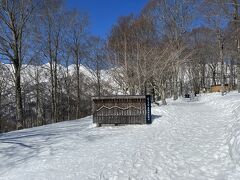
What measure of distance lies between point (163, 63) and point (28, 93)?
106ft

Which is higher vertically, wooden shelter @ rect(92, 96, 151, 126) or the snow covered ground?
wooden shelter @ rect(92, 96, 151, 126)

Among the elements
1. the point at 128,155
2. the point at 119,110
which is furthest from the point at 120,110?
the point at 128,155

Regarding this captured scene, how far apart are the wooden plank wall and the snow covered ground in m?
1.61

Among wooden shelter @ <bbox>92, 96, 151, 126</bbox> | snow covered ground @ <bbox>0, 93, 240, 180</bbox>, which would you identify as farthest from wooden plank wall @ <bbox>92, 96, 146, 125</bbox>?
snow covered ground @ <bbox>0, 93, 240, 180</bbox>

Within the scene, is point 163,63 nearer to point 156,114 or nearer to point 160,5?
point 156,114

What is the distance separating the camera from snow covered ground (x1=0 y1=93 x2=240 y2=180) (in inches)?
225

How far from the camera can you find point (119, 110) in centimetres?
1223

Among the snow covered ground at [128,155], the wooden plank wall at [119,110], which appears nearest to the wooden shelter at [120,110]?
the wooden plank wall at [119,110]

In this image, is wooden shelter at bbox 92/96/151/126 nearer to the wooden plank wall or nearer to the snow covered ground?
the wooden plank wall

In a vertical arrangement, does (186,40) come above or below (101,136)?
above

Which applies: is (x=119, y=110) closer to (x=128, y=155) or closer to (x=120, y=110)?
(x=120, y=110)

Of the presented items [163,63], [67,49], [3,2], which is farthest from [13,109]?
[163,63]

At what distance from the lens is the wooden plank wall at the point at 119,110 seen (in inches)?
477

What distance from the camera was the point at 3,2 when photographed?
18.2 meters
